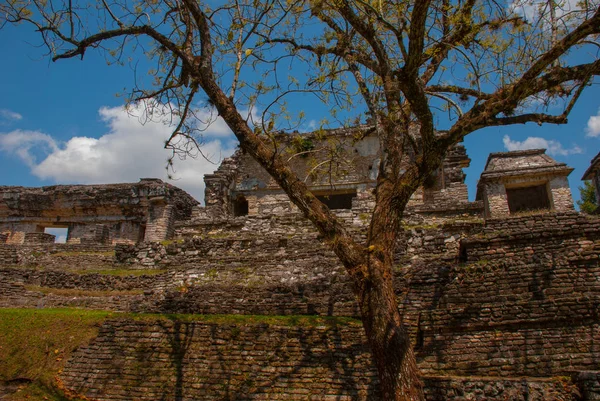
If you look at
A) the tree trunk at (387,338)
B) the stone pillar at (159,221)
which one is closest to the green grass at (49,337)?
the tree trunk at (387,338)

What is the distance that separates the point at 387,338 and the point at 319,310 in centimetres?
355

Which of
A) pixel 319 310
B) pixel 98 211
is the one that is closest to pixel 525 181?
pixel 319 310

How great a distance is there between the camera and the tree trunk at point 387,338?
453cm

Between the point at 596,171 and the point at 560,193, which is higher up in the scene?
the point at 596,171

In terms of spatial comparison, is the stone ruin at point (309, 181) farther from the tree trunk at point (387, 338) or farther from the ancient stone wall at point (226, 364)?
the tree trunk at point (387, 338)

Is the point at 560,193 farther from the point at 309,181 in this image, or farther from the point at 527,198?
the point at 309,181

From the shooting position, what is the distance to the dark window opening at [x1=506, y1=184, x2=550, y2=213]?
59.0 ft

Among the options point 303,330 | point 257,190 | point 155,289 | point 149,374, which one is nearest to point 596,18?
point 303,330

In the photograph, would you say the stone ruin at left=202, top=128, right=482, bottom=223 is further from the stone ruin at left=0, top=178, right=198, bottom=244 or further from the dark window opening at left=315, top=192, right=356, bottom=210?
the stone ruin at left=0, top=178, right=198, bottom=244

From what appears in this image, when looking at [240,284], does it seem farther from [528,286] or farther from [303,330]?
[528,286]

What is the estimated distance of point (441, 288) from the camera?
780cm

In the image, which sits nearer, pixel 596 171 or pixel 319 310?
pixel 319 310

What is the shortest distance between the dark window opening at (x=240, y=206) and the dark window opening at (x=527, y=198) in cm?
1073

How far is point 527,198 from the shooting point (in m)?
18.7
